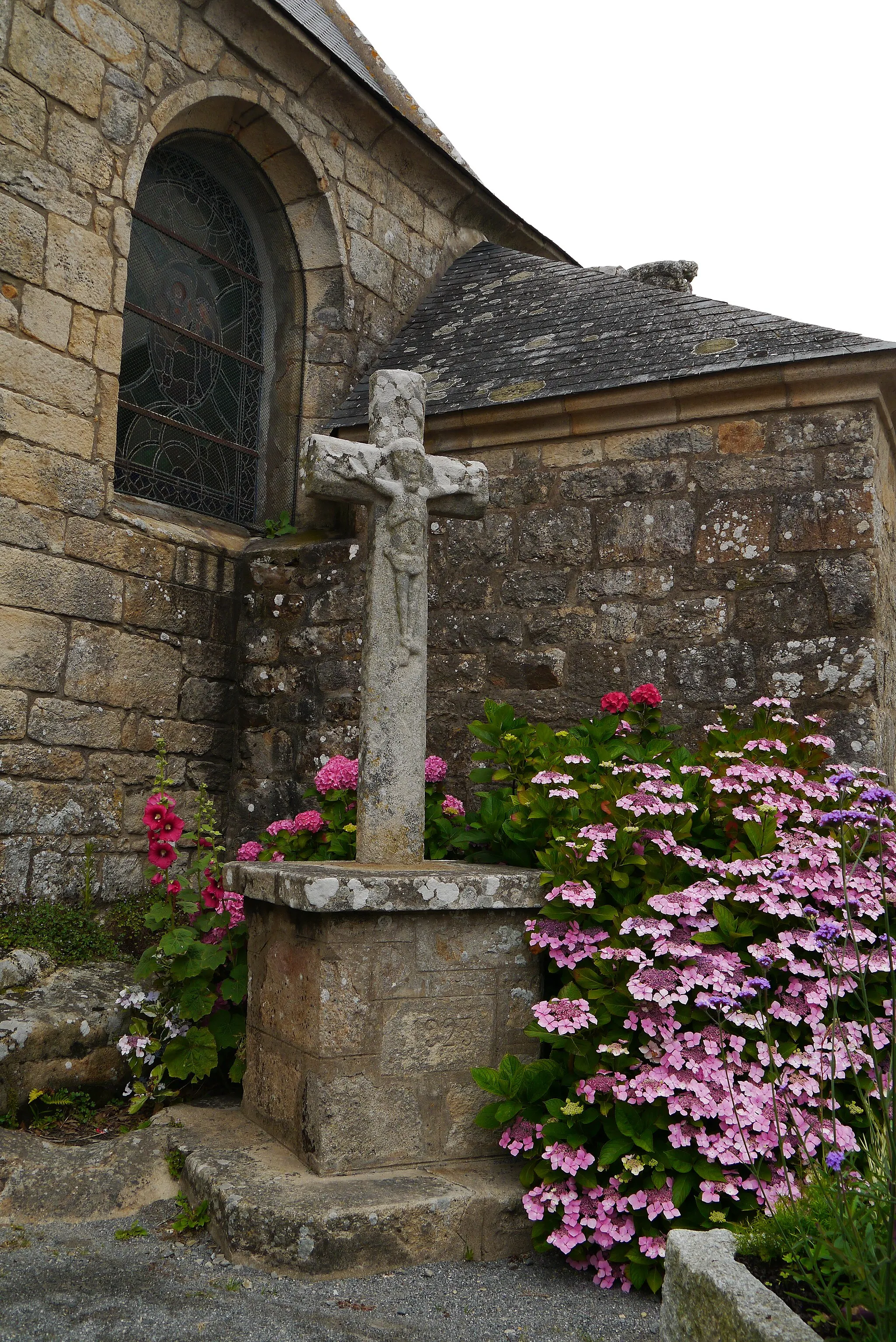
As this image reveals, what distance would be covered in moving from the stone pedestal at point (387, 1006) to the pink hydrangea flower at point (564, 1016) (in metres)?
0.32

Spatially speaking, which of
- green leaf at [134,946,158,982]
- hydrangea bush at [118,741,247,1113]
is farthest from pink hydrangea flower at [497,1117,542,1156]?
green leaf at [134,946,158,982]

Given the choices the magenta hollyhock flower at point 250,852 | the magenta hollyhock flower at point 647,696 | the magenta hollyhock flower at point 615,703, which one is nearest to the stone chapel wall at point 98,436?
the magenta hollyhock flower at point 250,852

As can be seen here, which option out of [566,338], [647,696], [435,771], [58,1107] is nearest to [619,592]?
[647,696]

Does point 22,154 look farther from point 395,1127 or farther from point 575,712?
point 395,1127

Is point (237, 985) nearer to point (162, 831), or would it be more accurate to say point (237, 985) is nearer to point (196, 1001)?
point (196, 1001)

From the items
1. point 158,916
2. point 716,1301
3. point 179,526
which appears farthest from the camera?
point 179,526

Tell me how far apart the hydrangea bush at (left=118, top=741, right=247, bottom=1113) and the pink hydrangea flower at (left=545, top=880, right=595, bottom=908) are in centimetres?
125

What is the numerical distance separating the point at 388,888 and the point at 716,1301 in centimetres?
142

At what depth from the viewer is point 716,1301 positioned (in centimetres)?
175

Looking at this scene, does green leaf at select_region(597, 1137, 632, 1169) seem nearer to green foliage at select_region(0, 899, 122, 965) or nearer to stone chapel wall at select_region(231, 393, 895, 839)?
stone chapel wall at select_region(231, 393, 895, 839)

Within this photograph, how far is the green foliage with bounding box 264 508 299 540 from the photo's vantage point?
236 inches

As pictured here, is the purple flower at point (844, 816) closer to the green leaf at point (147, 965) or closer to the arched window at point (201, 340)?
the green leaf at point (147, 965)

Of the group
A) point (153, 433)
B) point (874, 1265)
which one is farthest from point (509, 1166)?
point (153, 433)

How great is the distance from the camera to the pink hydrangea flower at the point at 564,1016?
2.79 metres
